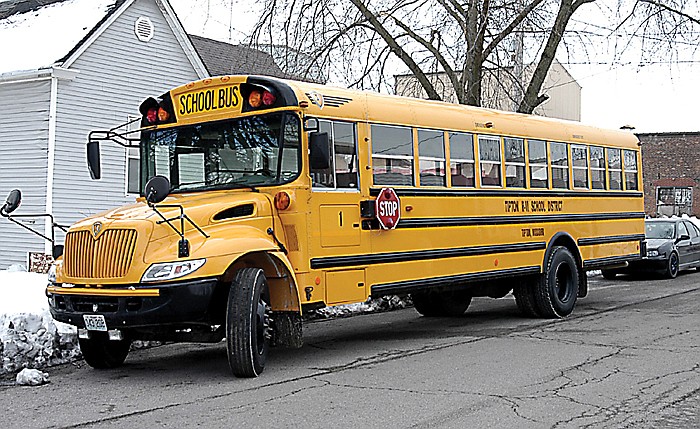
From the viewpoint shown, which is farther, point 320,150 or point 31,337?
point 31,337

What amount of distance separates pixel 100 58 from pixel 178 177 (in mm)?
9828

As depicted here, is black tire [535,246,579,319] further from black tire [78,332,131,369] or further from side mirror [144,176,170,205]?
side mirror [144,176,170,205]

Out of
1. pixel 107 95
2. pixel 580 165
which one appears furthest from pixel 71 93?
pixel 580 165

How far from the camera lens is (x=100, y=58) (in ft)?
60.5

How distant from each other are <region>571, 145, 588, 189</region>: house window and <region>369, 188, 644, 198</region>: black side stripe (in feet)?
0.48

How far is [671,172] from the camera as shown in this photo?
141ft

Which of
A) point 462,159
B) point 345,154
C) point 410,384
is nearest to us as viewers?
point 410,384

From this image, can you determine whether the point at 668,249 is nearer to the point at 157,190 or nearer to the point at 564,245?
the point at 564,245

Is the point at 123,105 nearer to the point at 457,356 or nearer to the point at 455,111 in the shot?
the point at 455,111

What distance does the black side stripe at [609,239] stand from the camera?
13.3 metres

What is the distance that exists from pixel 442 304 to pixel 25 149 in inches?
367

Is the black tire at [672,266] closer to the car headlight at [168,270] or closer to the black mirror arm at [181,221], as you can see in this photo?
the black mirror arm at [181,221]

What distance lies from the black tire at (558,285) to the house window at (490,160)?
1690 mm

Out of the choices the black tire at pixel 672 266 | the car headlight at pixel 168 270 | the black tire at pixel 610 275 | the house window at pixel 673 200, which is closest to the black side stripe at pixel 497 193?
the car headlight at pixel 168 270
